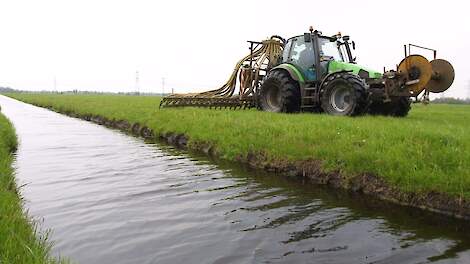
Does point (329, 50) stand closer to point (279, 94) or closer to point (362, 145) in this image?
point (279, 94)

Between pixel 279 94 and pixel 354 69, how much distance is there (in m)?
3.41

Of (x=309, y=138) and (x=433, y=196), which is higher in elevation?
(x=309, y=138)

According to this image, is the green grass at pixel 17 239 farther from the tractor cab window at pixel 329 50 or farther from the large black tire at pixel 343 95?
the tractor cab window at pixel 329 50

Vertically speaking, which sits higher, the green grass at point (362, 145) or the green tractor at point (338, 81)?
the green tractor at point (338, 81)

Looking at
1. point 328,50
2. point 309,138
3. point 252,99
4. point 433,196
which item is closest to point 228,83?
point 252,99

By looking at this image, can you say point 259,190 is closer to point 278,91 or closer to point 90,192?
point 90,192

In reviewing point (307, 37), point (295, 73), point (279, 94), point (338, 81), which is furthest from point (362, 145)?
point (279, 94)

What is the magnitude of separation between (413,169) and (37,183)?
7163mm

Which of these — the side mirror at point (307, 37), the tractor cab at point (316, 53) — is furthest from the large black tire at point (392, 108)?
the side mirror at point (307, 37)

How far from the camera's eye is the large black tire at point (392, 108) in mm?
15018

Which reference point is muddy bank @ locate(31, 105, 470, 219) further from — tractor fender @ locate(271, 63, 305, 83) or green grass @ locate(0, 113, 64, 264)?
green grass @ locate(0, 113, 64, 264)

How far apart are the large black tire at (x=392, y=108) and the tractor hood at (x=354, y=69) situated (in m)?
1.05

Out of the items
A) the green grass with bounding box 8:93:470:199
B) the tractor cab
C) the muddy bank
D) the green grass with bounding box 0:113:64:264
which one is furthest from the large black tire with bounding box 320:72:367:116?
the green grass with bounding box 0:113:64:264

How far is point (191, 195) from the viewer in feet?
25.1
